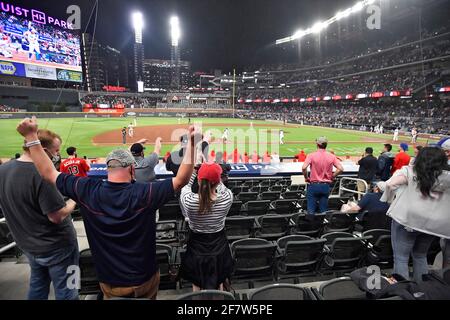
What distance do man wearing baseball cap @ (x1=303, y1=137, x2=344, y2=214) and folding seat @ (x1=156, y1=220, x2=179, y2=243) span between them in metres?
2.73

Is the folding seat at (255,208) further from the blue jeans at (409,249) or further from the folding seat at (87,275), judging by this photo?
the folding seat at (87,275)

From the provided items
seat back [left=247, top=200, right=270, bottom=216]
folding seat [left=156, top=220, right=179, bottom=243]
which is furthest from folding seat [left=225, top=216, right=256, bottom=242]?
seat back [left=247, top=200, right=270, bottom=216]

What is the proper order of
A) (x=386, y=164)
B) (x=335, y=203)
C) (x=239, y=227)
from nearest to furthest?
(x=239, y=227), (x=335, y=203), (x=386, y=164)

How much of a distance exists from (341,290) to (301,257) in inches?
35.8

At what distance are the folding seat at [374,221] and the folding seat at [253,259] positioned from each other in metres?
2.14

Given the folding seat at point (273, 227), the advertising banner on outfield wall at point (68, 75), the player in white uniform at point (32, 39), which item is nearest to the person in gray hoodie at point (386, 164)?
the folding seat at point (273, 227)

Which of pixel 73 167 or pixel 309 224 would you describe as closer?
pixel 309 224

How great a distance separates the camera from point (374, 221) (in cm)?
450

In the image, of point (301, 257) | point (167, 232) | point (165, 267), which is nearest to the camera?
point (165, 267)

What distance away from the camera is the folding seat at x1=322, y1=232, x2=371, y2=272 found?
3.61 m

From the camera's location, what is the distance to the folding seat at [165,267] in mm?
3242

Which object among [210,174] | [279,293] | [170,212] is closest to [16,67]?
[170,212]

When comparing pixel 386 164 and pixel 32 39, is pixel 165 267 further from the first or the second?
pixel 32 39
